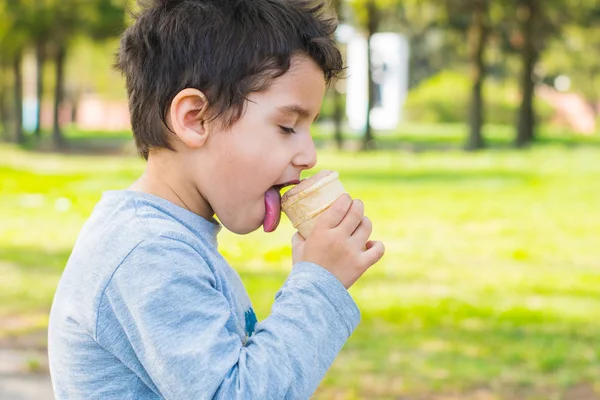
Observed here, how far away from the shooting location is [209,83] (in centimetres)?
185

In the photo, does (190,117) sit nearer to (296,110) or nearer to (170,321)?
(296,110)

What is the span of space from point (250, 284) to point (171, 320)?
5.82 m

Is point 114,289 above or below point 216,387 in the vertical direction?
above

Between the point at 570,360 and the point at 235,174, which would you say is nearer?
the point at 235,174

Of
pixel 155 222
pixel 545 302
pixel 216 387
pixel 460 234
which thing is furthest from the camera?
pixel 460 234

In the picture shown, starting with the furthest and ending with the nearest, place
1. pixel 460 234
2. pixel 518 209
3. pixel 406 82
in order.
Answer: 1. pixel 406 82
2. pixel 518 209
3. pixel 460 234

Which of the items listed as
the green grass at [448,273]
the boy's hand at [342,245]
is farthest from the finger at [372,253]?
the green grass at [448,273]

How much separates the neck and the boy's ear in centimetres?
7

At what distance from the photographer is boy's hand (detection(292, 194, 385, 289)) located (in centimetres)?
186

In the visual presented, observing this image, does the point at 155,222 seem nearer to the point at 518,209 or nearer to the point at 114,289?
the point at 114,289

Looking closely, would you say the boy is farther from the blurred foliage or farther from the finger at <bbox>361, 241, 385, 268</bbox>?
the blurred foliage

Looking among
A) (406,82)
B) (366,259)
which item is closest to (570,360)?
(366,259)

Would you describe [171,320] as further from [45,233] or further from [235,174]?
[45,233]

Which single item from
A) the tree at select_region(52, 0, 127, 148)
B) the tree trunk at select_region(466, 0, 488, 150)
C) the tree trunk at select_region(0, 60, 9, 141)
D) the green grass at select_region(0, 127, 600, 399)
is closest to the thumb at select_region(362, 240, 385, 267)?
the green grass at select_region(0, 127, 600, 399)
